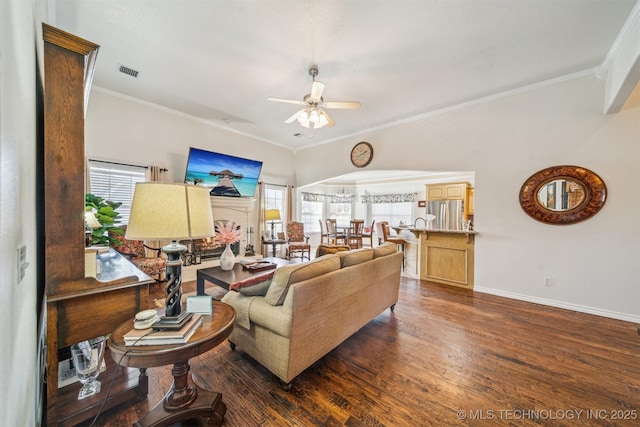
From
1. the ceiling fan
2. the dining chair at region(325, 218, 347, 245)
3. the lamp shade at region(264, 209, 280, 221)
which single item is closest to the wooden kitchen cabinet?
the dining chair at region(325, 218, 347, 245)

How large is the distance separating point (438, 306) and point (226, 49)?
4.10 metres

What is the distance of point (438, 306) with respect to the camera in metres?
3.17

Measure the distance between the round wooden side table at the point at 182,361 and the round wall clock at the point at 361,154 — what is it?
4110 mm

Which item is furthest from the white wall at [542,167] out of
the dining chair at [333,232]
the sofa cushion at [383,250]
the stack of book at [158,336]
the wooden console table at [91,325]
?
the wooden console table at [91,325]

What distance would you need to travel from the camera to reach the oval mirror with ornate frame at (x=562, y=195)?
296 cm

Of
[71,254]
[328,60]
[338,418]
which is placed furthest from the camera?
[328,60]

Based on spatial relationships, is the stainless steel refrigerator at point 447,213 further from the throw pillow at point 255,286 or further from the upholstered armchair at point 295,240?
the throw pillow at point 255,286

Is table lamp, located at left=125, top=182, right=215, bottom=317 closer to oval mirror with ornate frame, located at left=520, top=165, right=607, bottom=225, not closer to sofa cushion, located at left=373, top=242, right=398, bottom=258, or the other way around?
sofa cushion, located at left=373, top=242, right=398, bottom=258

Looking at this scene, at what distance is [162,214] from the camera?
3.69 feet

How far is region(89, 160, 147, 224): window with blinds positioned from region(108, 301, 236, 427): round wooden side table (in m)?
3.05

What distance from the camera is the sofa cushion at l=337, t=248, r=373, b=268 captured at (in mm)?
2170

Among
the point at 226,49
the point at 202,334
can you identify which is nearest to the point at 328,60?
the point at 226,49

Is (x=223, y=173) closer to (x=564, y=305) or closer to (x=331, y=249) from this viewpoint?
(x=331, y=249)

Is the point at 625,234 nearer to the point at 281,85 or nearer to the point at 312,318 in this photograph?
the point at 312,318
